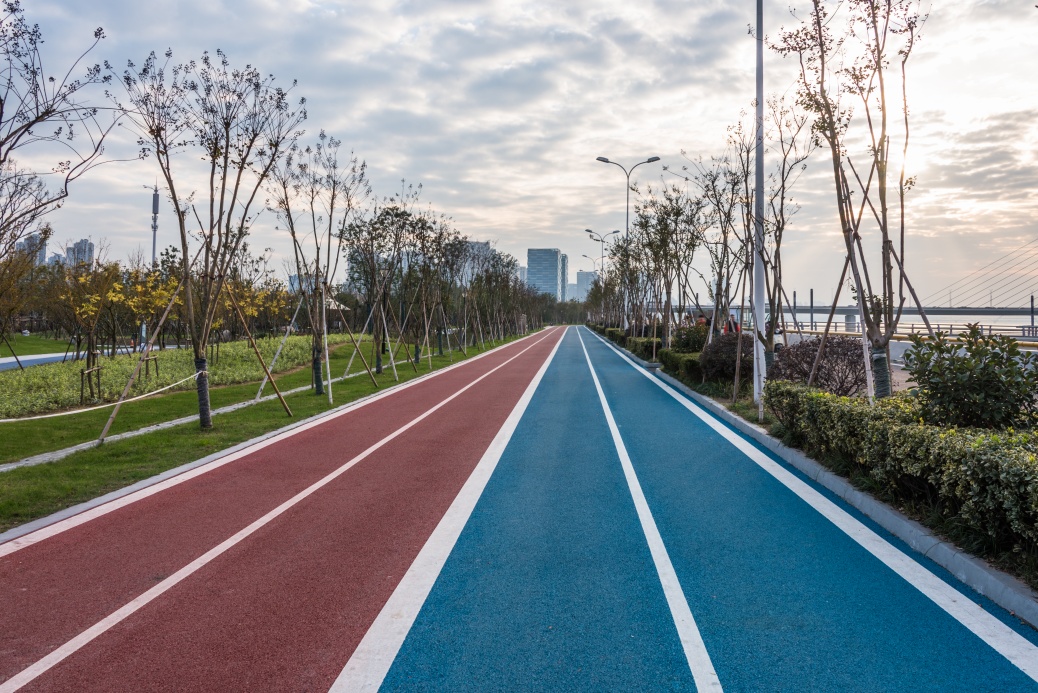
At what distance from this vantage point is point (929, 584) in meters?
4.41

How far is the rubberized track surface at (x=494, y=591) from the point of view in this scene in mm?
3383

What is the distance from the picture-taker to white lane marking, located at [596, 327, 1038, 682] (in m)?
3.53

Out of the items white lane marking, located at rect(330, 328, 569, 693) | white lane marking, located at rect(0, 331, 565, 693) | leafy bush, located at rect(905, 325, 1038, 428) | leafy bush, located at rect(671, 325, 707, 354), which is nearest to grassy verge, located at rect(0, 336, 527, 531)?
white lane marking, located at rect(0, 331, 565, 693)

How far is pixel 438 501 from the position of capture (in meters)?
6.52

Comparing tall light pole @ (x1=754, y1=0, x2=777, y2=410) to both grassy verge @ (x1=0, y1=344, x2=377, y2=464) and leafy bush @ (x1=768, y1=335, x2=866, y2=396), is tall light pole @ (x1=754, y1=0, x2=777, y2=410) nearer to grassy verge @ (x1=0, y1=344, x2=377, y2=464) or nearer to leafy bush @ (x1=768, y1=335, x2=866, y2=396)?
leafy bush @ (x1=768, y1=335, x2=866, y2=396)

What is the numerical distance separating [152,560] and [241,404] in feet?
31.7

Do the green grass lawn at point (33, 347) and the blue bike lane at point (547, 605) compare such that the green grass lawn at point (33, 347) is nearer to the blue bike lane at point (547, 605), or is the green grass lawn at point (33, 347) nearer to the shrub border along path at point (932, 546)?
the blue bike lane at point (547, 605)

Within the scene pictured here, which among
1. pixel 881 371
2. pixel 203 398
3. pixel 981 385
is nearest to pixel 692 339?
pixel 881 371

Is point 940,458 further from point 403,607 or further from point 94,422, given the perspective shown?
point 94,422

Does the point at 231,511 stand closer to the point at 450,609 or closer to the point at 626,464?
the point at 450,609

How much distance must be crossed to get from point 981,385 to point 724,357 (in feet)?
30.2

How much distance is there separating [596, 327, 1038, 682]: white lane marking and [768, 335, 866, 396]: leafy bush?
3.84 metres

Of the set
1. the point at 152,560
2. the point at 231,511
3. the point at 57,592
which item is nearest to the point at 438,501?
the point at 231,511

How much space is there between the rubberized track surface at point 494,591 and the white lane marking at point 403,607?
0.02 meters
